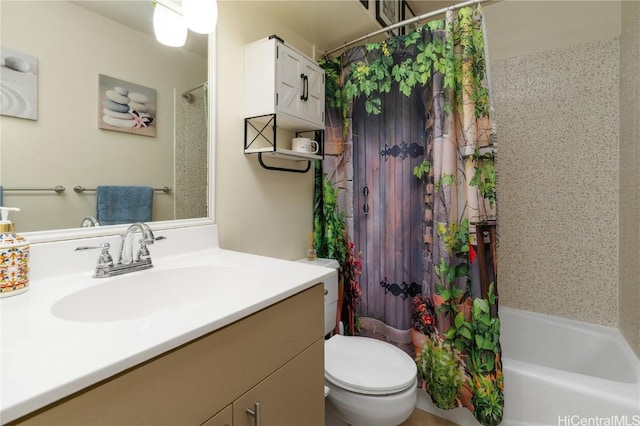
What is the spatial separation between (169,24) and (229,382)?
1263 mm

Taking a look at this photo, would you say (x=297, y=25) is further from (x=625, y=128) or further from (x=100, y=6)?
(x=625, y=128)

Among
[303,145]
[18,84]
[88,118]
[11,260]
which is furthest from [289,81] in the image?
[11,260]

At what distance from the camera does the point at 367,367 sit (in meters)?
1.32

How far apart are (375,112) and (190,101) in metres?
0.97

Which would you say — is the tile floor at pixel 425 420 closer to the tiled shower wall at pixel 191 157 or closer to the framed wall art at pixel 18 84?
the tiled shower wall at pixel 191 157

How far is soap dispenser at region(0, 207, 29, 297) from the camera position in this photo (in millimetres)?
713

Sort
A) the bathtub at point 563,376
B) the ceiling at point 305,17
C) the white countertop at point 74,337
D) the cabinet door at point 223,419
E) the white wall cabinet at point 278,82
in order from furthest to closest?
the white wall cabinet at point 278,82, the bathtub at point 563,376, the ceiling at point 305,17, the cabinet door at point 223,419, the white countertop at point 74,337

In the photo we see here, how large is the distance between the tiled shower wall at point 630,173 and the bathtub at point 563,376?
0.14 m

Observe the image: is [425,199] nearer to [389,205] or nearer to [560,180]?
[389,205]

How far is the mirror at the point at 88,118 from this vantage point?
837mm

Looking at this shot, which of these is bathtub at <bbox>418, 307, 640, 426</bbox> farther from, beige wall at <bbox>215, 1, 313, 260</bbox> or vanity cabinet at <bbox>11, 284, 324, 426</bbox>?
beige wall at <bbox>215, 1, 313, 260</bbox>

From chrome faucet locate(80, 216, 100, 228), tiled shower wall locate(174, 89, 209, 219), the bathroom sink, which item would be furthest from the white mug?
chrome faucet locate(80, 216, 100, 228)

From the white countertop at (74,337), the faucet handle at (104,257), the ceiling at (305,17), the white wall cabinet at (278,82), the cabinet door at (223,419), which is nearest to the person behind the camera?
the white countertop at (74,337)

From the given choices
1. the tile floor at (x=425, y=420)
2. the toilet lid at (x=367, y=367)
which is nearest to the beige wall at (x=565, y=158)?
the tile floor at (x=425, y=420)
